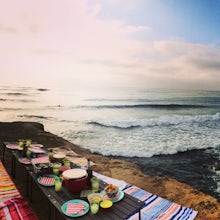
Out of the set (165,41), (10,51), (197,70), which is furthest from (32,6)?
(197,70)

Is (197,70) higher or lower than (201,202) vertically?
higher

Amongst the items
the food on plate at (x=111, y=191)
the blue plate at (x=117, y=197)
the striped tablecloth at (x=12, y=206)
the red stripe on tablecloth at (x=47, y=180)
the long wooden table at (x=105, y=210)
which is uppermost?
the food on plate at (x=111, y=191)

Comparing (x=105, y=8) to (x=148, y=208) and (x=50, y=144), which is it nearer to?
(x=50, y=144)

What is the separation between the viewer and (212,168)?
971cm

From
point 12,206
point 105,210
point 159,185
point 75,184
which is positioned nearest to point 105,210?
point 105,210

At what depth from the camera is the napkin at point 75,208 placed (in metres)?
3.15

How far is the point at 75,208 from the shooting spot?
10.6ft

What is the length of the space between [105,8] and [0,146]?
10966 mm

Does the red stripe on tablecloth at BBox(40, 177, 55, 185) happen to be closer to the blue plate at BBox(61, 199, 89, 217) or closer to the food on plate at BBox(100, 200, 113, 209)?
the blue plate at BBox(61, 199, 89, 217)

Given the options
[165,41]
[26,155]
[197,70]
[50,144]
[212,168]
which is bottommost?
[212,168]

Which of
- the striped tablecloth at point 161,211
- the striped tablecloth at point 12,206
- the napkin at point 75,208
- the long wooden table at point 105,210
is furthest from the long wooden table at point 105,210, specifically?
the striped tablecloth at point 161,211

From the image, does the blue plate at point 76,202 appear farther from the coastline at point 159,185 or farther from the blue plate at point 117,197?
the coastline at point 159,185

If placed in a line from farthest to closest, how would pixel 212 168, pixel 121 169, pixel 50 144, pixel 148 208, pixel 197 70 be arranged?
pixel 197 70 → pixel 50 144 → pixel 212 168 → pixel 121 169 → pixel 148 208

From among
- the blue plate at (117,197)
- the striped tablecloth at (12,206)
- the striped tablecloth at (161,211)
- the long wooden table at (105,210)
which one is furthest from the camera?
the striped tablecloth at (161,211)
